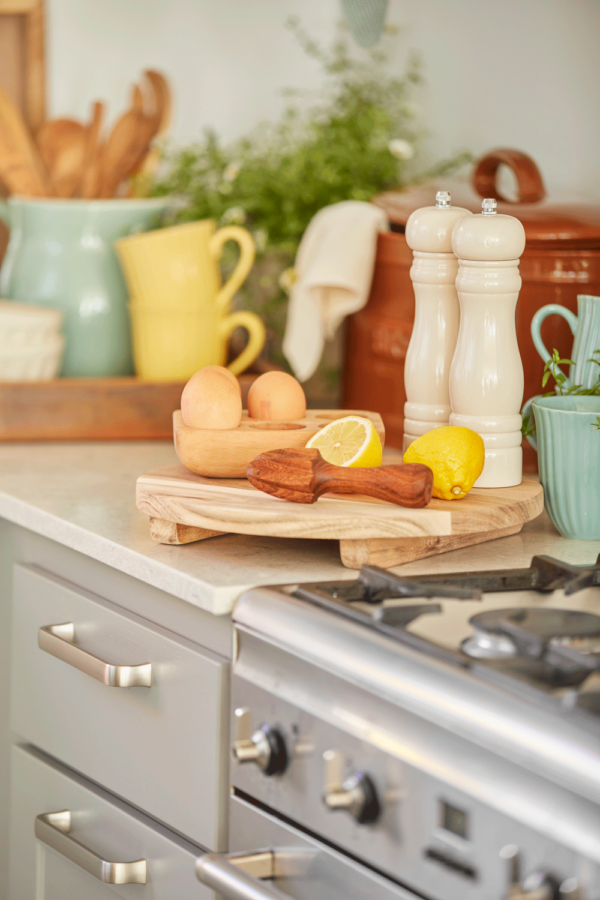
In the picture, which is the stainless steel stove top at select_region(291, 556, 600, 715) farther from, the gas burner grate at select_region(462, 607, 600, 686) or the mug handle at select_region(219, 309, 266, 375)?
the mug handle at select_region(219, 309, 266, 375)

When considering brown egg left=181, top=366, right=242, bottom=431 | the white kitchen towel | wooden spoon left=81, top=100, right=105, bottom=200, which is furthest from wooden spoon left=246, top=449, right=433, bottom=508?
wooden spoon left=81, top=100, right=105, bottom=200

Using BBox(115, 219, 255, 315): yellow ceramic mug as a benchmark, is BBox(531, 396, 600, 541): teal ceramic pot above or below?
below

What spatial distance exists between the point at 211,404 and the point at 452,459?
0.24m

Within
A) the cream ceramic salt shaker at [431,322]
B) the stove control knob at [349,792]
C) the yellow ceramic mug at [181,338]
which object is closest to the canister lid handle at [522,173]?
the cream ceramic salt shaker at [431,322]

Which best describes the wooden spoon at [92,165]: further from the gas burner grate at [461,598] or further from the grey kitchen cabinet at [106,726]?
the gas burner grate at [461,598]

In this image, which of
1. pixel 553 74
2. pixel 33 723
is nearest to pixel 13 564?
pixel 33 723

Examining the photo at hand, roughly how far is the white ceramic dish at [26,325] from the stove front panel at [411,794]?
0.78 metres

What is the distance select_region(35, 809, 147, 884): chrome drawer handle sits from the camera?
1.04m

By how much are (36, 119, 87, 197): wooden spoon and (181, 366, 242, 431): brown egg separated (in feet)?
2.41

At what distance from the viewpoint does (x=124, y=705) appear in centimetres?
106

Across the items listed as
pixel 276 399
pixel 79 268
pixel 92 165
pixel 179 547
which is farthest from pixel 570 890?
pixel 92 165

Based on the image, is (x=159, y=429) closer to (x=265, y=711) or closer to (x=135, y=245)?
(x=135, y=245)

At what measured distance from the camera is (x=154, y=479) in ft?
3.50

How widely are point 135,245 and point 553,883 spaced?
3.69 ft
